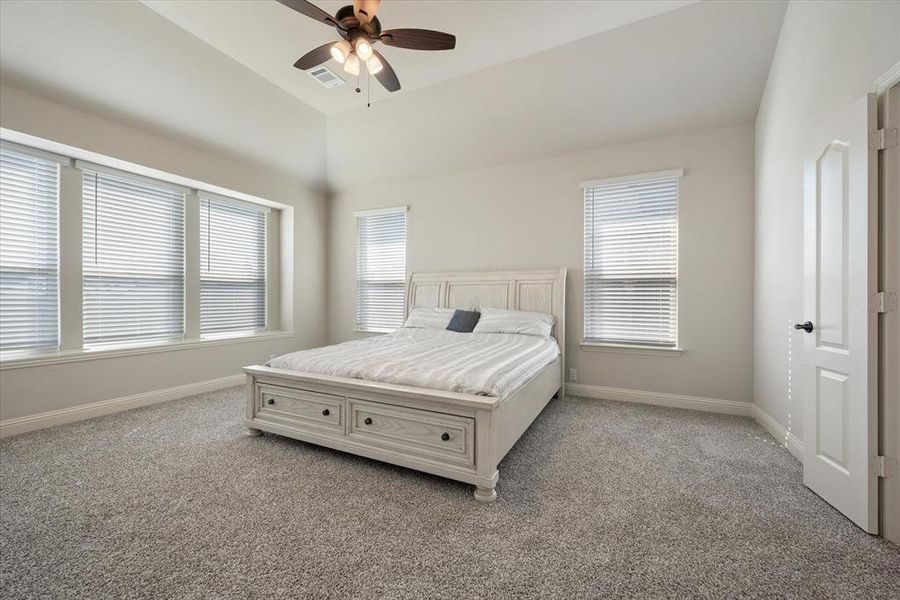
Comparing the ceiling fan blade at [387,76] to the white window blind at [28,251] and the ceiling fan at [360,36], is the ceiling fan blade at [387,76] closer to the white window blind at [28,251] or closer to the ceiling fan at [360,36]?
the ceiling fan at [360,36]

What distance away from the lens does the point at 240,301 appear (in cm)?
474

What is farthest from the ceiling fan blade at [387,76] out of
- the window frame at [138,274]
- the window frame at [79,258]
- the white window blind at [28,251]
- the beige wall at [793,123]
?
the white window blind at [28,251]

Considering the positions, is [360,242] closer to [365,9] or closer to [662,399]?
[365,9]

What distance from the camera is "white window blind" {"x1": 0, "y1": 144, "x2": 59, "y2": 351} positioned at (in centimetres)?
290

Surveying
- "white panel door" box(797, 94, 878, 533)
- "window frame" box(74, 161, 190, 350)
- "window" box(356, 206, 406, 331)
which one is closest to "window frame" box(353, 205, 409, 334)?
"window" box(356, 206, 406, 331)

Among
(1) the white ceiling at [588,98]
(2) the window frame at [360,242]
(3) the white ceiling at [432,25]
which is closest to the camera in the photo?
(3) the white ceiling at [432,25]

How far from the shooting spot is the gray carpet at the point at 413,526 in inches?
53.9

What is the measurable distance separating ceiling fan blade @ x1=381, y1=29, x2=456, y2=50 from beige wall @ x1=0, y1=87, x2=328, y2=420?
2.87 m

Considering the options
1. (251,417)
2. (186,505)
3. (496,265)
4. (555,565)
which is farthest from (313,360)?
(496,265)

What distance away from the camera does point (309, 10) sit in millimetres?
1967

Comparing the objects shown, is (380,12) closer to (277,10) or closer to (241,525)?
(277,10)

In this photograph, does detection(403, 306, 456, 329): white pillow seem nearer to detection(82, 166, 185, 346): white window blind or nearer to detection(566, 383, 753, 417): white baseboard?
detection(566, 383, 753, 417): white baseboard

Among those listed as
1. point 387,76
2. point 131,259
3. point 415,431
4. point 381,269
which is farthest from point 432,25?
point 131,259

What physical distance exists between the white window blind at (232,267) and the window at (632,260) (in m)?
4.25
